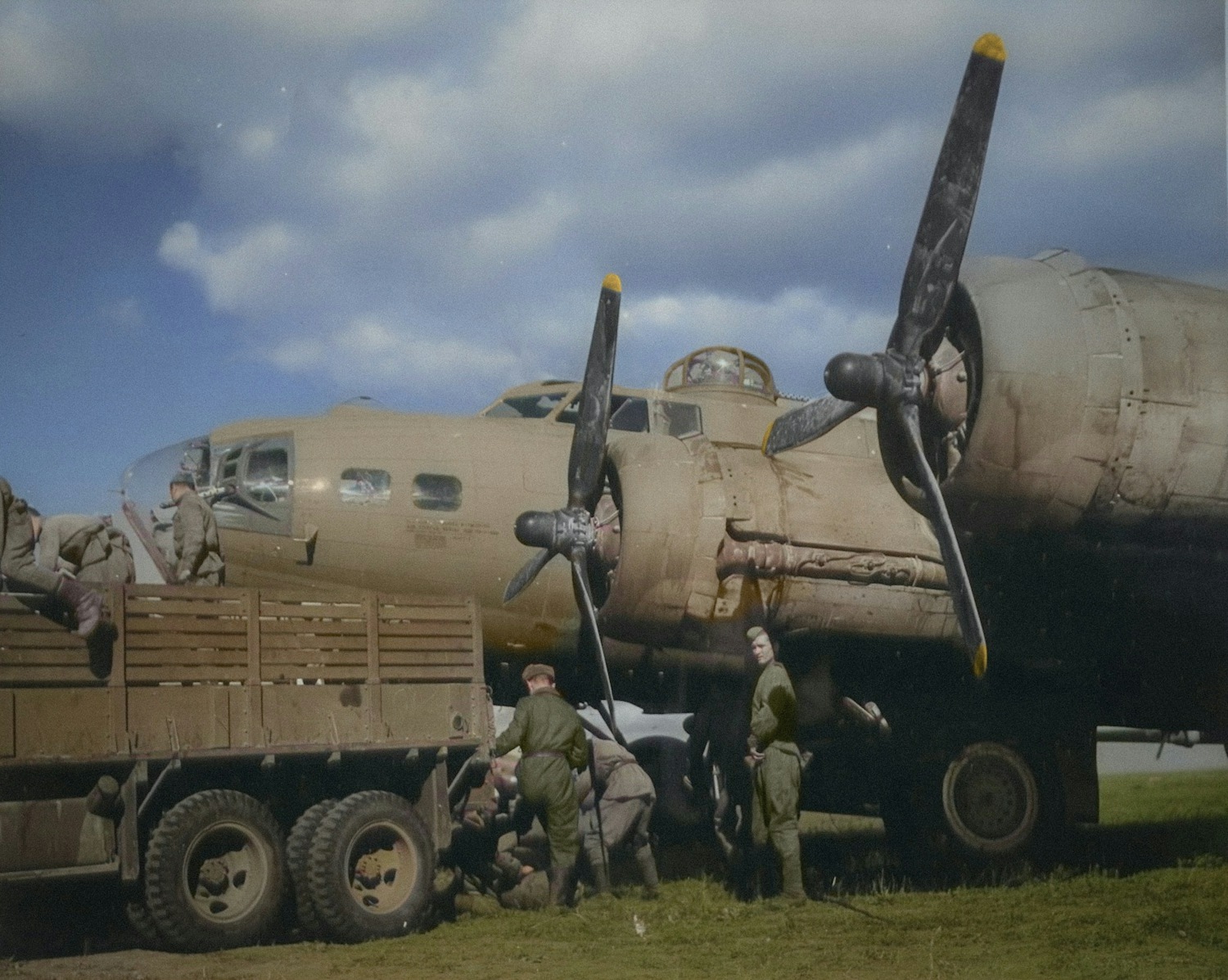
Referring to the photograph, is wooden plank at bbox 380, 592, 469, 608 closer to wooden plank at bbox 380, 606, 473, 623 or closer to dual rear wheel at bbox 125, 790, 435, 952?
wooden plank at bbox 380, 606, 473, 623

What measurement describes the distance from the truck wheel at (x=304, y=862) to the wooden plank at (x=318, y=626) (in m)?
1.16

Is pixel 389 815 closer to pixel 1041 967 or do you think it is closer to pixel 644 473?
pixel 644 473

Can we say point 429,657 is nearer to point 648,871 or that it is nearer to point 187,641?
point 187,641

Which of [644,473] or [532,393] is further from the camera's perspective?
[532,393]

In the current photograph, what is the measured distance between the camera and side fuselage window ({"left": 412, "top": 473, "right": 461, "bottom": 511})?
445 inches

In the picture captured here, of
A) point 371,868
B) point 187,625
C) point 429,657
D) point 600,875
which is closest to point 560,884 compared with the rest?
point 600,875

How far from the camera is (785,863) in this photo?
9.94 metres

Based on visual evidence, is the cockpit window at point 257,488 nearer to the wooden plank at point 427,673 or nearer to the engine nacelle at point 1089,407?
the wooden plank at point 427,673

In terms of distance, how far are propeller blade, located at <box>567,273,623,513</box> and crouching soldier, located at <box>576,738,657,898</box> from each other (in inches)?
82.3

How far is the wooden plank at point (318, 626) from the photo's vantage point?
30.1 feet

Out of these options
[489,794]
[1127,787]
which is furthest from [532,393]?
[1127,787]

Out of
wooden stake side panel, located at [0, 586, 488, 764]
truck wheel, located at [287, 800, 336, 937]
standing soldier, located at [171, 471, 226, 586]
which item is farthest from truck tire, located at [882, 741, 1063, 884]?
standing soldier, located at [171, 471, 226, 586]

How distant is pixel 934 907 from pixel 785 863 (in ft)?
3.45

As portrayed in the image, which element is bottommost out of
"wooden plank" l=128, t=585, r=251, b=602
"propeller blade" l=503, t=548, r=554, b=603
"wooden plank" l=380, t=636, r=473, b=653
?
"wooden plank" l=380, t=636, r=473, b=653
